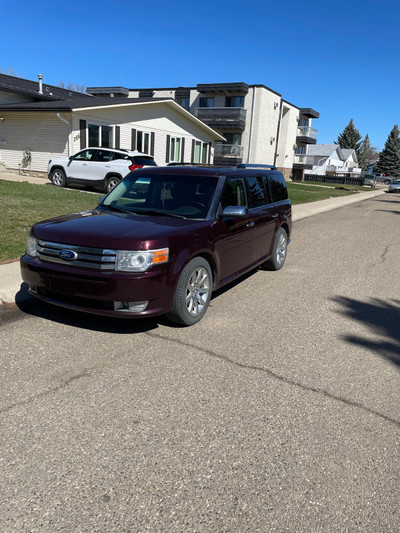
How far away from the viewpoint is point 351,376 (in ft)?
12.6

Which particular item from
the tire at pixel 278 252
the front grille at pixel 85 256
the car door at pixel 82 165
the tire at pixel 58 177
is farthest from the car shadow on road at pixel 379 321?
the tire at pixel 58 177

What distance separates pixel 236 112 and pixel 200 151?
1242 cm

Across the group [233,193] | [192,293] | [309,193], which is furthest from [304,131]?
[192,293]

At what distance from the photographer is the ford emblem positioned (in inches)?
164

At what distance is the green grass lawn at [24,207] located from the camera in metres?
7.53

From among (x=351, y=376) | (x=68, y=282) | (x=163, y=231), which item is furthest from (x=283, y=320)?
(x=68, y=282)

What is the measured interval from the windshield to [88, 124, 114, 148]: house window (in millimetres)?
16991

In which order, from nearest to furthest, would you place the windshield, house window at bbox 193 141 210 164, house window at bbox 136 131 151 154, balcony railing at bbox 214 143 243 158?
the windshield < house window at bbox 136 131 151 154 < house window at bbox 193 141 210 164 < balcony railing at bbox 214 143 243 158

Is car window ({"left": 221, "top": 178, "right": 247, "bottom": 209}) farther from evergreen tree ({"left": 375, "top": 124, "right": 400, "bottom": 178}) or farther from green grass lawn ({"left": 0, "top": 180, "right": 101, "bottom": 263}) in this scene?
evergreen tree ({"left": 375, "top": 124, "right": 400, "bottom": 178})

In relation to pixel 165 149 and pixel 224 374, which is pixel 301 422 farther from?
pixel 165 149

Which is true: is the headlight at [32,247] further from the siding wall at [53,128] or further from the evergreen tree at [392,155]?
the evergreen tree at [392,155]

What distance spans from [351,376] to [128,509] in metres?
2.38

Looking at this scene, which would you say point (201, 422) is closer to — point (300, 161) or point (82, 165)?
point (82, 165)

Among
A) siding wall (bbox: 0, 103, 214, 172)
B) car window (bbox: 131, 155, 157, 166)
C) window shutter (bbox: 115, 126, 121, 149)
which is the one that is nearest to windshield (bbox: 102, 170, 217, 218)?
car window (bbox: 131, 155, 157, 166)
